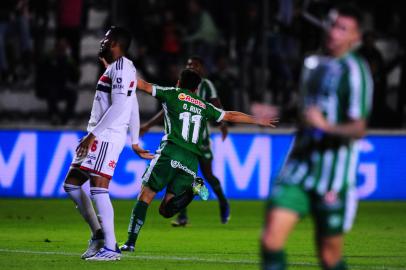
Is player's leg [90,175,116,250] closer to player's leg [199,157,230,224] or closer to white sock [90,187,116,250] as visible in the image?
white sock [90,187,116,250]

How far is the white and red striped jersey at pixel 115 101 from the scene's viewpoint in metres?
9.93

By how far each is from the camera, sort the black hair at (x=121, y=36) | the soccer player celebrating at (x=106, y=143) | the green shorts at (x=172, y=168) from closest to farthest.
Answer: the soccer player celebrating at (x=106, y=143), the black hair at (x=121, y=36), the green shorts at (x=172, y=168)

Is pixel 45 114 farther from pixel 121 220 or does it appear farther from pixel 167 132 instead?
pixel 167 132

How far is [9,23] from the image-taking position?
20719mm

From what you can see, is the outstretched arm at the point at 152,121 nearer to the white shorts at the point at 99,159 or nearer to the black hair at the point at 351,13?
the white shorts at the point at 99,159

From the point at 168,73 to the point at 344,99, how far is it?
13117 mm

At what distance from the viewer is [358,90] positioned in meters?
6.51

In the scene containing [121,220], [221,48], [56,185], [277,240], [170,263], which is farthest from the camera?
[221,48]

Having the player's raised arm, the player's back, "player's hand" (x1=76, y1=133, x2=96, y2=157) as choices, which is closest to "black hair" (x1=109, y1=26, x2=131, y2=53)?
the player's raised arm

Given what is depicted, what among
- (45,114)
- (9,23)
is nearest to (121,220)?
(45,114)

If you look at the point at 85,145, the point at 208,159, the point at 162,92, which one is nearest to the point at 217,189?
the point at 208,159

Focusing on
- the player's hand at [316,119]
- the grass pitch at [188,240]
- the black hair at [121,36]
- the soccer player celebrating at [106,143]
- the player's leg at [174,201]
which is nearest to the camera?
the player's hand at [316,119]

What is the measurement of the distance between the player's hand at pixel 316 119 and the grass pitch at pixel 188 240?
342 centimetres

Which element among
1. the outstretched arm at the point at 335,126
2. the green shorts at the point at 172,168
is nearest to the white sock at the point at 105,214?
the green shorts at the point at 172,168
